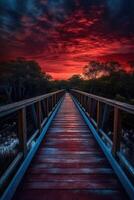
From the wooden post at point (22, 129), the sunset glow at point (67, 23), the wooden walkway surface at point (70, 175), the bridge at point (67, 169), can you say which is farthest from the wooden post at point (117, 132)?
the sunset glow at point (67, 23)

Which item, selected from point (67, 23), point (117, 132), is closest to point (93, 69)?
point (67, 23)

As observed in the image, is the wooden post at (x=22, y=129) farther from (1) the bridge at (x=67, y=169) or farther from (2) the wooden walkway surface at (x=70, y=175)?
(2) the wooden walkway surface at (x=70, y=175)

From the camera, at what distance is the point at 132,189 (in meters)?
1.83

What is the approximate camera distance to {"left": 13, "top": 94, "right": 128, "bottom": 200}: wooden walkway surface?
1955mm

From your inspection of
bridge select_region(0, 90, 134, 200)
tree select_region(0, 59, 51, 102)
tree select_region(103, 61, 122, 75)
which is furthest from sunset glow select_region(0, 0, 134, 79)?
tree select_region(103, 61, 122, 75)

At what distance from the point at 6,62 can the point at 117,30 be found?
977 inches

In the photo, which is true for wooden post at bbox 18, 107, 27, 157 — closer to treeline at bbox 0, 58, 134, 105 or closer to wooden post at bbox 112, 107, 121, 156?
wooden post at bbox 112, 107, 121, 156

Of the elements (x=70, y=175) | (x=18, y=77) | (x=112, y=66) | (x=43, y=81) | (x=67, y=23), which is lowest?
(x=70, y=175)

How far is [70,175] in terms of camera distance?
2.34 m

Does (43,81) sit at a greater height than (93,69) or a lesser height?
lesser

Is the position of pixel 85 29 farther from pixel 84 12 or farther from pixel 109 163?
pixel 109 163

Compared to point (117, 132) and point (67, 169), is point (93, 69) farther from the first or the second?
point (67, 169)

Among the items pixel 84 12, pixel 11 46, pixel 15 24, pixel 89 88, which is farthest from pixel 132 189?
pixel 89 88

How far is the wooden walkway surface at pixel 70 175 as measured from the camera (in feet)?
6.41
